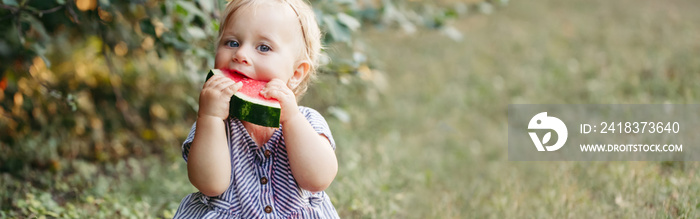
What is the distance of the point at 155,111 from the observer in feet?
16.4

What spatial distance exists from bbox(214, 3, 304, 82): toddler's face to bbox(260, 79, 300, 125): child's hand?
7 centimetres

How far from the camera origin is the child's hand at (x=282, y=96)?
1959 millimetres

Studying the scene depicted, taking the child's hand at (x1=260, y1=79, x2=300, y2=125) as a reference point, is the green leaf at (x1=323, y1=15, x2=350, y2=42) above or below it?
above

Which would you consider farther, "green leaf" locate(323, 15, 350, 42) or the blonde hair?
"green leaf" locate(323, 15, 350, 42)

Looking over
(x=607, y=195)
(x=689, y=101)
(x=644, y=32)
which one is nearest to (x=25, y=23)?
(x=607, y=195)

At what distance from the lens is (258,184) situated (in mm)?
→ 2146

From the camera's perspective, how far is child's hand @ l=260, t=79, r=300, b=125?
196cm

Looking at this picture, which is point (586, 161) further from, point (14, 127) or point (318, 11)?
point (14, 127)

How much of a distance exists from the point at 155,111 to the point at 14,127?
1.03 m

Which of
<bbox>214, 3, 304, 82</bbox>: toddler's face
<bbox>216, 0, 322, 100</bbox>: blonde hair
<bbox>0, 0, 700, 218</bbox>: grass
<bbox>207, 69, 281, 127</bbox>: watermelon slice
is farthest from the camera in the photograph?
<bbox>0, 0, 700, 218</bbox>: grass

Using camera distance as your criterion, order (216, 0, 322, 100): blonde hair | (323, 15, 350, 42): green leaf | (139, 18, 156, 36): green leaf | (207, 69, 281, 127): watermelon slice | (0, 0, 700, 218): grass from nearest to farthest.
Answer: (207, 69, 281, 127): watermelon slice
(216, 0, 322, 100): blonde hair
(323, 15, 350, 42): green leaf
(139, 18, 156, 36): green leaf
(0, 0, 700, 218): grass

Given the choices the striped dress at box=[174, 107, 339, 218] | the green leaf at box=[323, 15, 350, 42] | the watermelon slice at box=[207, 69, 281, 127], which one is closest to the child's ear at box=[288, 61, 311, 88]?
the striped dress at box=[174, 107, 339, 218]

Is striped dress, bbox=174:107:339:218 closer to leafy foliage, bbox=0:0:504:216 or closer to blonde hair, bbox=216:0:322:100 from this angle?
blonde hair, bbox=216:0:322:100

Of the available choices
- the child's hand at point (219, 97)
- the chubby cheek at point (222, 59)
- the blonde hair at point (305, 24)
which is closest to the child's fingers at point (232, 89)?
the child's hand at point (219, 97)
